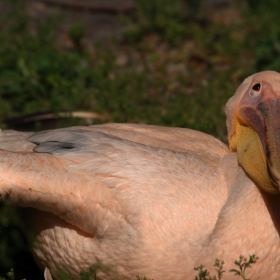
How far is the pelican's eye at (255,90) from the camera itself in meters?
4.12

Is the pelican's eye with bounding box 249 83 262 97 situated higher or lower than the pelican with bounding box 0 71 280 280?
higher

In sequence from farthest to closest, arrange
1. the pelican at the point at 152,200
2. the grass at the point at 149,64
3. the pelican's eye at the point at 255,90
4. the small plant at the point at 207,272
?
1. the grass at the point at 149,64
2. the pelican's eye at the point at 255,90
3. the pelican at the point at 152,200
4. the small plant at the point at 207,272

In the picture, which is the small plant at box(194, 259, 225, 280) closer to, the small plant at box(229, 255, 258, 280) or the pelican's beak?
the small plant at box(229, 255, 258, 280)

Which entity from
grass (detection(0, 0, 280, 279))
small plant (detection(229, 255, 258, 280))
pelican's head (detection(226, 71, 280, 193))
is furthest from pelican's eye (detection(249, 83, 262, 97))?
grass (detection(0, 0, 280, 279))

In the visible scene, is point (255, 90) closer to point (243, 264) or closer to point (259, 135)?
point (259, 135)

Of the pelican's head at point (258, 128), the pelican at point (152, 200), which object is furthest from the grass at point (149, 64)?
the pelican at point (152, 200)

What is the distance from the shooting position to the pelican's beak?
368 centimetres

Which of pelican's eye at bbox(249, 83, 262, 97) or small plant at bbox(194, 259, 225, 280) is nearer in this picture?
small plant at bbox(194, 259, 225, 280)

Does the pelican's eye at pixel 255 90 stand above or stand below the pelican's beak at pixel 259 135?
above

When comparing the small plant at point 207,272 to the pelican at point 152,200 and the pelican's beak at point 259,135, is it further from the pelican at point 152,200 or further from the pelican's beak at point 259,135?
the pelican's beak at point 259,135

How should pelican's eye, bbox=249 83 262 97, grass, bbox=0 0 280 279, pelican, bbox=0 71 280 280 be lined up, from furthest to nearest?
grass, bbox=0 0 280 279, pelican's eye, bbox=249 83 262 97, pelican, bbox=0 71 280 280

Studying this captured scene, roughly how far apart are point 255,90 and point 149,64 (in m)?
3.73

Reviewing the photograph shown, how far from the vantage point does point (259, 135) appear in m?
3.91

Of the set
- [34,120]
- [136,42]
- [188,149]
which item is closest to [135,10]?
[136,42]
